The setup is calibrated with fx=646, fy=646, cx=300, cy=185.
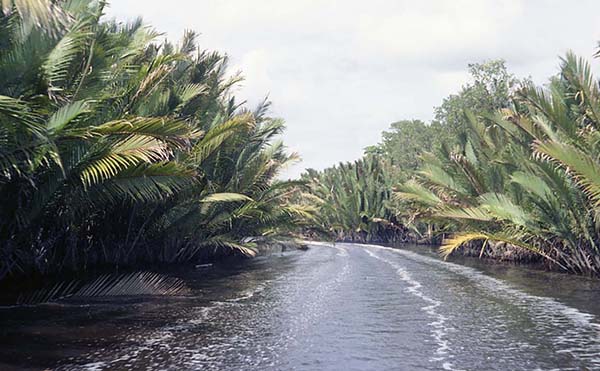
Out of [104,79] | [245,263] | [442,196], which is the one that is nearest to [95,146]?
[104,79]

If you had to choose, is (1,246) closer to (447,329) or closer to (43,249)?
(43,249)

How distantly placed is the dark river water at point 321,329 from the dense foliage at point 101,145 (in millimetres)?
1945

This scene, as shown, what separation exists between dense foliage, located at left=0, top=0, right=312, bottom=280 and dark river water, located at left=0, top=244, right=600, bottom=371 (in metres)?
1.94

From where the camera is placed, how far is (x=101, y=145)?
10.1 meters

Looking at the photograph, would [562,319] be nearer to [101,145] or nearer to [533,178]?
[533,178]

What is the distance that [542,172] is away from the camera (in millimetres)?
16156

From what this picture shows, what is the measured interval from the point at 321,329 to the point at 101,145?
4430 mm

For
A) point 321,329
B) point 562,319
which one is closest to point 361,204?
point 562,319

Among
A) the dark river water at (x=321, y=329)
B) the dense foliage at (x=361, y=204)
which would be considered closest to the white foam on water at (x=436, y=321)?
the dark river water at (x=321, y=329)

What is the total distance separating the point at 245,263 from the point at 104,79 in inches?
534

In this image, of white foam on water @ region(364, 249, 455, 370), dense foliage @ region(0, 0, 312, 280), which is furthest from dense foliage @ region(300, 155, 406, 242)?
white foam on water @ region(364, 249, 455, 370)

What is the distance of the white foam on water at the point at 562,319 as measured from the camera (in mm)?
8184

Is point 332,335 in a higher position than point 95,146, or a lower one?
lower

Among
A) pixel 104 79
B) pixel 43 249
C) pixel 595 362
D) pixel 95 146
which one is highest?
pixel 104 79
